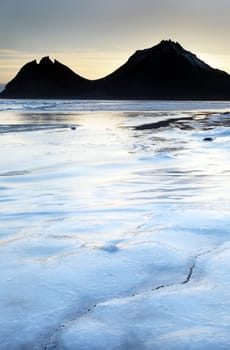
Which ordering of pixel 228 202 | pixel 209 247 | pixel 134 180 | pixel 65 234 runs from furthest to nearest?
pixel 134 180 → pixel 228 202 → pixel 65 234 → pixel 209 247

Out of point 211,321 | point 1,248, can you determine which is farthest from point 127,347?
point 1,248

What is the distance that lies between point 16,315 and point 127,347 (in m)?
0.68

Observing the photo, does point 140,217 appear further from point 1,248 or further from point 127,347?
point 127,347

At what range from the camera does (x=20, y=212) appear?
4633 mm

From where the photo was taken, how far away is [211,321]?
2.23 meters

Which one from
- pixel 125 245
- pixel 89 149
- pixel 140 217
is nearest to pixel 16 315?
pixel 125 245

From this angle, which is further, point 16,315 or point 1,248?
point 1,248

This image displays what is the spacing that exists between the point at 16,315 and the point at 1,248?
1163 mm

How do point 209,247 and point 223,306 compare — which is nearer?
point 223,306

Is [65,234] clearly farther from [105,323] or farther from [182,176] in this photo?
[182,176]

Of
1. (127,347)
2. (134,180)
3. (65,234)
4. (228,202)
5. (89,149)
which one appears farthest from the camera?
(89,149)

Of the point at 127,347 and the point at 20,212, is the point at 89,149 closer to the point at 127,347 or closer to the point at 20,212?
the point at 20,212

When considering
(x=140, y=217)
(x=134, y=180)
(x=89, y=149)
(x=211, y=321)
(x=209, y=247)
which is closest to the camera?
(x=211, y=321)

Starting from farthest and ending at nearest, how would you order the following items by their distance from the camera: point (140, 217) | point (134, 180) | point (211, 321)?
1. point (134, 180)
2. point (140, 217)
3. point (211, 321)
